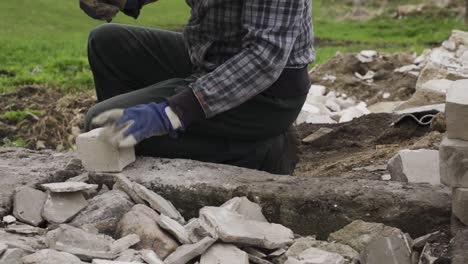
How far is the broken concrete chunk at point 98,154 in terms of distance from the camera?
356 centimetres

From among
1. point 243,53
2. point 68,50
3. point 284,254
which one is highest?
point 243,53

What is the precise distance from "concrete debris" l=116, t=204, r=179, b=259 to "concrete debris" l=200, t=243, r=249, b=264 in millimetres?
168

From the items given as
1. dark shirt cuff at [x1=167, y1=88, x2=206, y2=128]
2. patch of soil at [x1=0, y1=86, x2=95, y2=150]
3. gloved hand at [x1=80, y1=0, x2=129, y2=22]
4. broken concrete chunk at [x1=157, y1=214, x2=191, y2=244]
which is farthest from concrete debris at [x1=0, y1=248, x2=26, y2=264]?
patch of soil at [x1=0, y1=86, x2=95, y2=150]

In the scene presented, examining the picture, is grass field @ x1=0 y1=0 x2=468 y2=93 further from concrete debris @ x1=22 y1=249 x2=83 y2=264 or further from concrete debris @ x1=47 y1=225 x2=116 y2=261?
concrete debris @ x1=22 y1=249 x2=83 y2=264

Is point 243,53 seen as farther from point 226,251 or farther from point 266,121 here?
point 226,251

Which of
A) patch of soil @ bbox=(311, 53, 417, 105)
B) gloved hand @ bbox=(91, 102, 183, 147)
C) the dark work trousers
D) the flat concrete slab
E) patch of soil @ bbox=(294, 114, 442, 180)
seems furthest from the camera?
patch of soil @ bbox=(311, 53, 417, 105)

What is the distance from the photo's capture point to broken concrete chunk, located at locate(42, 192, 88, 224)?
331 cm

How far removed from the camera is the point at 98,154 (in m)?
3.60

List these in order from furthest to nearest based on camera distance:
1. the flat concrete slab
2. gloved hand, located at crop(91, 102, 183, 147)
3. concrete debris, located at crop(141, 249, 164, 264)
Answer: gloved hand, located at crop(91, 102, 183, 147), the flat concrete slab, concrete debris, located at crop(141, 249, 164, 264)

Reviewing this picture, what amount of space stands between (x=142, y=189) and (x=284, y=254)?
71cm

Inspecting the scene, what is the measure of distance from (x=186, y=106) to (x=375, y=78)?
7.30 meters

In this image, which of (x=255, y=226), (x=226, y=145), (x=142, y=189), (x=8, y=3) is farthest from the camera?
(x=8, y=3)

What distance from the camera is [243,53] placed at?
3537 mm

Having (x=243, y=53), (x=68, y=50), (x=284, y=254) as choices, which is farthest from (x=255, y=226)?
(x=68, y=50)
